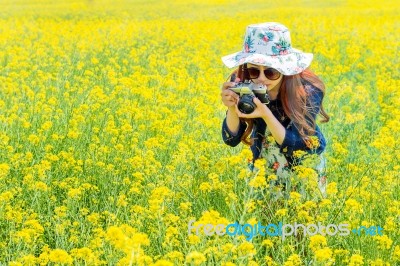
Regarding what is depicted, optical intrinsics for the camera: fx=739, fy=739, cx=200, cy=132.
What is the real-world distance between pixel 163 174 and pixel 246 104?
1.03m

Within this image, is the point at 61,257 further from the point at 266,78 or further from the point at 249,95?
the point at 266,78

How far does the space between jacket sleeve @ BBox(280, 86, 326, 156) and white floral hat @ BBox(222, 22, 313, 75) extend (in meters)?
0.19

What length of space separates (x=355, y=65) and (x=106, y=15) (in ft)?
40.4

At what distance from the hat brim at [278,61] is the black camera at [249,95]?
14 cm

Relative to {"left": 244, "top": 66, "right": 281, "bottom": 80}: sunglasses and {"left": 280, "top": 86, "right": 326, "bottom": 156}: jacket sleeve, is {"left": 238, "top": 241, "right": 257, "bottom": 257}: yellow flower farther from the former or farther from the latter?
{"left": 244, "top": 66, "right": 281, "bottom": 80}: sunglasses

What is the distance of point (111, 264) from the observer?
271 cm

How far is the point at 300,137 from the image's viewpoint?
3584mm

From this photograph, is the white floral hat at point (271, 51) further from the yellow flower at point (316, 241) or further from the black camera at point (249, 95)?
the yellow flower at point (316, 241)

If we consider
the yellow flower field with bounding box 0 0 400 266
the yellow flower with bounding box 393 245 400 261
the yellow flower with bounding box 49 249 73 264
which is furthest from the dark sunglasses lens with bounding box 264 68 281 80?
the yellow flower with bounding box 49 249 73 264

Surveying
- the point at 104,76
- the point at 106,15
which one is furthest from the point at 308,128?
the point at 106,15

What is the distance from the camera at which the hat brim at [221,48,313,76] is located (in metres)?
3.53

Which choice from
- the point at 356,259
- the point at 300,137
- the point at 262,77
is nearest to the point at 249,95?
the point at 262,77
